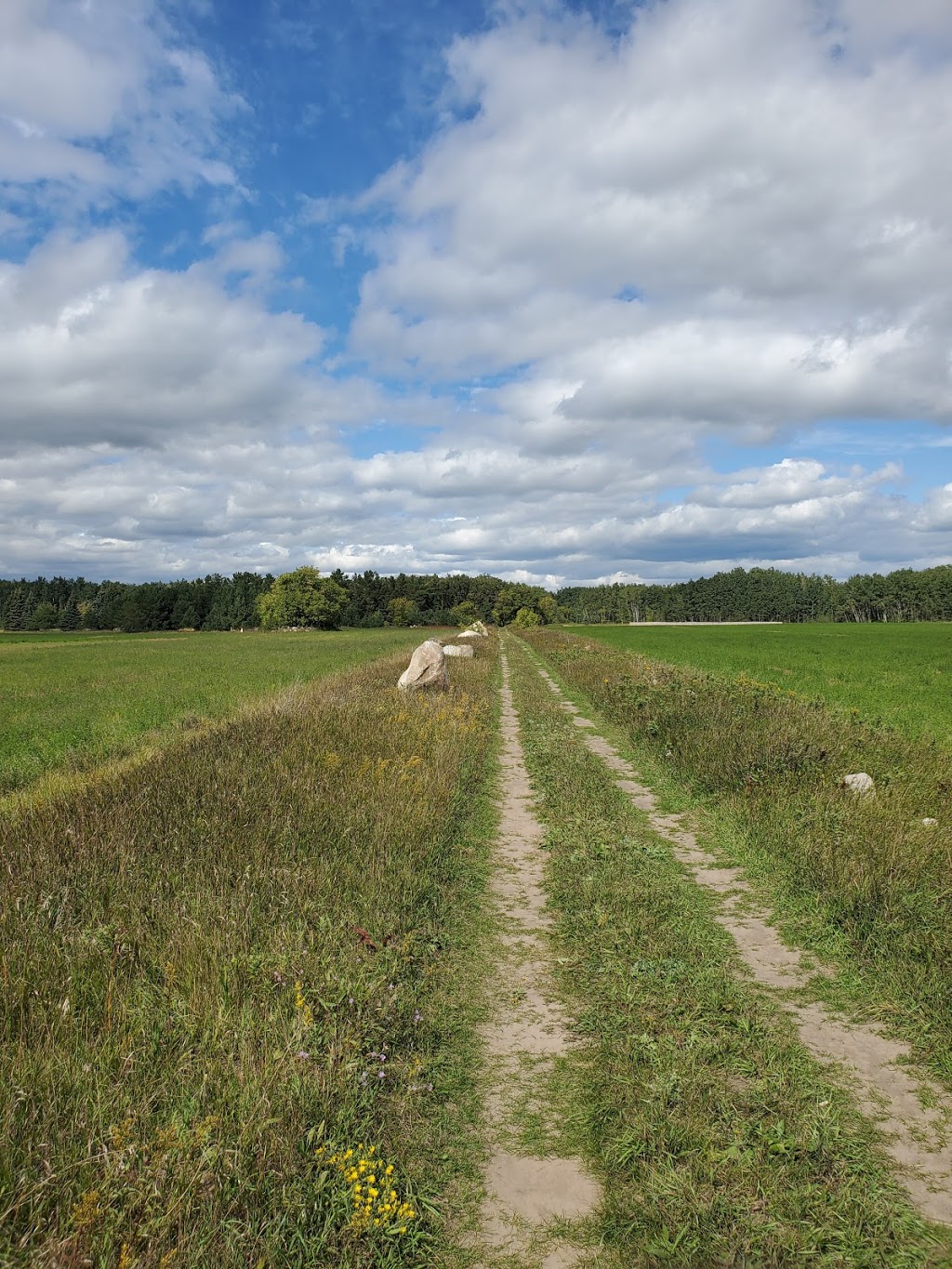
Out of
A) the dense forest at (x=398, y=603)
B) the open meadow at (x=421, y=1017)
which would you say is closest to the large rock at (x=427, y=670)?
the open meadow at (x=421, y=1017)

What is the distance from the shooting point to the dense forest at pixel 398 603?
148m

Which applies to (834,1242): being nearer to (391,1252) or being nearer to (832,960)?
(391,1252)

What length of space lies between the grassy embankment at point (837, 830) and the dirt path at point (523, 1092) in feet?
7.05

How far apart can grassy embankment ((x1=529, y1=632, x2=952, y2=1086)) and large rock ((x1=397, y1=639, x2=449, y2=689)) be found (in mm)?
7217

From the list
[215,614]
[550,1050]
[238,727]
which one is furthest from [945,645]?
[215,614]

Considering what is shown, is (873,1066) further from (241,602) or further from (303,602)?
(241,602)

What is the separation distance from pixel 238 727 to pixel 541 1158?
10.2m

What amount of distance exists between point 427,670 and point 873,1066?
672 inches

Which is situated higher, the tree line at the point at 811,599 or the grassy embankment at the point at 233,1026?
the tree line at the point at 811,599

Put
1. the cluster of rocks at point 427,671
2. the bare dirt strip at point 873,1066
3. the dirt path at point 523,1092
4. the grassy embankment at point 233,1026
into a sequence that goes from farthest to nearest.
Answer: the cluster of rocks at point 427,671, the bare dirt strip at point 873,1066, the dirt path at point 523,1092, the grassy embankment at point 233,1026

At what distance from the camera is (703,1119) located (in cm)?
358

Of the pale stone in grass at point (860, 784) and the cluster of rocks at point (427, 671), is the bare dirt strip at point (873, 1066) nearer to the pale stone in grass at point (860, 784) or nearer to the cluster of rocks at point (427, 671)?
the pale stone in grass at point (860, 784)

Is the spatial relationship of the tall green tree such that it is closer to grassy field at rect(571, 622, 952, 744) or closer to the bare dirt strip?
grassy field at rect(571, 622, 952, 744)

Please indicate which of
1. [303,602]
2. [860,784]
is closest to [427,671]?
[860,784]
